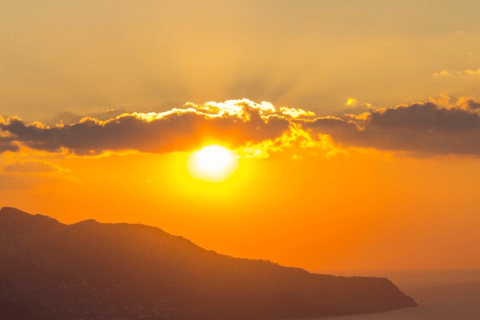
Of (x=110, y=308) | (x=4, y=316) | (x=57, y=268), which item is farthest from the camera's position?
(x=57, y=268)

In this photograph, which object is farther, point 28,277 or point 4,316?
point 28,277

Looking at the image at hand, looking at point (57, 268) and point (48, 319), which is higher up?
point (57, 268)

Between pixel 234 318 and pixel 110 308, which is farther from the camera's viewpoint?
pixel 234 318

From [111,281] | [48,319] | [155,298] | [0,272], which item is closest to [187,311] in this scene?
[155,298]

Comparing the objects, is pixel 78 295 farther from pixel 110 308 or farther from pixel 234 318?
pixel 234 318

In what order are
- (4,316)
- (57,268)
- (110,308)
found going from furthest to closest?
1. (57,268)
2. (110,308)
3. (4,316)

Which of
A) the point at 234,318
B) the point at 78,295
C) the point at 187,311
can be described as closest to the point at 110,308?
the point at 78,295

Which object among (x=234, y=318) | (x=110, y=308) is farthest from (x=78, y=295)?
(x=234, y=318)

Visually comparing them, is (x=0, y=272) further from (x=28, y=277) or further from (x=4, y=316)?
(x=4, y=316)

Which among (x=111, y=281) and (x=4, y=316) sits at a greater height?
(x=111, y=281)
